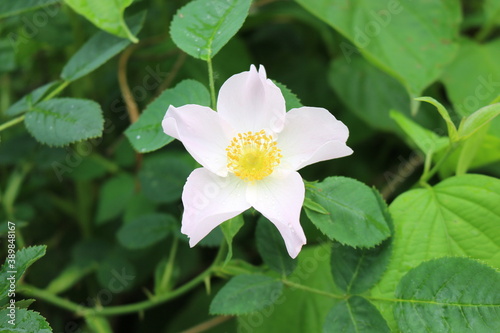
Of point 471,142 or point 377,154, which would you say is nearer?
point 471,142

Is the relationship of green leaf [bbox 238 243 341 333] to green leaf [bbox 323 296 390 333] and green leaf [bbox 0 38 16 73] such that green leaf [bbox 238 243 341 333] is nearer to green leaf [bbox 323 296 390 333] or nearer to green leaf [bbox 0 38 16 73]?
green leaf [bbox 323 296 390 333]

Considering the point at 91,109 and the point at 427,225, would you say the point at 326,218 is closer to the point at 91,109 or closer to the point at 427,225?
the point at 427,225

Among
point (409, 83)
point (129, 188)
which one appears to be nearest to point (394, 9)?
point (409, 83)

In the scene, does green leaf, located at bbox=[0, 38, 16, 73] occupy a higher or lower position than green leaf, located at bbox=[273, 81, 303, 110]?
lower

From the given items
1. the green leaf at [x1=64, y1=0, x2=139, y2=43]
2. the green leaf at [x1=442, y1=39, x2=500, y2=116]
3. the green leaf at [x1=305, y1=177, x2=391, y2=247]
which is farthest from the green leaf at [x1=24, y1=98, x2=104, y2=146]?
the green leaf at [x1=442, y1=39, x2=500, y2=116]

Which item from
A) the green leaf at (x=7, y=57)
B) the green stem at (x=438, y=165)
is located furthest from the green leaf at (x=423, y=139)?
the green leaf at (x=7, y=57)

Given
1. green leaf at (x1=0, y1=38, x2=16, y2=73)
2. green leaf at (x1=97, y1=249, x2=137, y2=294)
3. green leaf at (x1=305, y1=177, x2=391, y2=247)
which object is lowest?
green leaf at (x1=97, y1=249, x2=137, y2=294)
